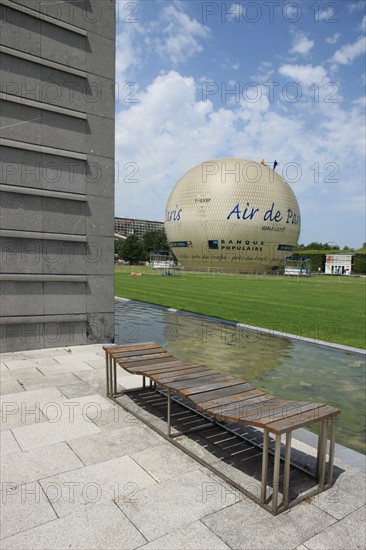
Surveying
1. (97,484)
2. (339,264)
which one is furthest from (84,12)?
(339,264)

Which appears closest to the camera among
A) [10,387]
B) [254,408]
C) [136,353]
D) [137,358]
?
[254,408]

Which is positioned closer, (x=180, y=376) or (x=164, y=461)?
(x=164, y=461)

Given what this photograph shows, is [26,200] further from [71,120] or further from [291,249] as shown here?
[291,249]

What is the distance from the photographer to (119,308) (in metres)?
17.6

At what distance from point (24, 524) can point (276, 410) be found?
7.86 ft

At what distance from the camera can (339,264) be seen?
265ft

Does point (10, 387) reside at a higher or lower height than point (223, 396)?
lower

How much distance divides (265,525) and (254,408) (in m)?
0.99

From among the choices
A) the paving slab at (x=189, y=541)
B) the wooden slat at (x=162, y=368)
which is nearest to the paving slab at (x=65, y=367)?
the wooden slat at (x=162, y=368)

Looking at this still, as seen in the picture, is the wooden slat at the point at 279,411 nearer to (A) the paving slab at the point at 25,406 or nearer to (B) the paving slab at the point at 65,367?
(A) the paving slab at the point at 25,406

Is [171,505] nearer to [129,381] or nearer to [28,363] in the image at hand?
[129,381]

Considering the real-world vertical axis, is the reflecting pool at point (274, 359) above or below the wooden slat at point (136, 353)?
below

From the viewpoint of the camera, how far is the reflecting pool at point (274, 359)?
6550 mm

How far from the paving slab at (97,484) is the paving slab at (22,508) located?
3.0 inches
